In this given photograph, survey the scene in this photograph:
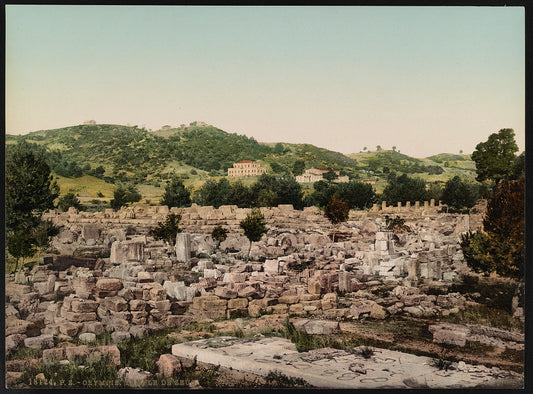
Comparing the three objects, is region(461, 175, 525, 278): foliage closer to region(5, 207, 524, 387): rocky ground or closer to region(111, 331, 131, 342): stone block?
region(5, 207, 524, 387): rocky ground

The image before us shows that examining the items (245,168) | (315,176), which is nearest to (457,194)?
(315,176)

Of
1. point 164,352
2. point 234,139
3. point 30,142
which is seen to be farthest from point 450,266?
point 30,142

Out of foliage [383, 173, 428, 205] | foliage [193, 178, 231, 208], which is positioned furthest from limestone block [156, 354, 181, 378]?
foliage [383, 173, 428, 205]

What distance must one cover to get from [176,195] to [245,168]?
229cm

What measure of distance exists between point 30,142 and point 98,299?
478 cm

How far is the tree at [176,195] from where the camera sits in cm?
1756

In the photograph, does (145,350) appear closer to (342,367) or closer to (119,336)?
(119,336)

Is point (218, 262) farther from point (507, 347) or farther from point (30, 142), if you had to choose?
point (507, 347)

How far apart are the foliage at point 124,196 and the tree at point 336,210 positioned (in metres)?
5.88

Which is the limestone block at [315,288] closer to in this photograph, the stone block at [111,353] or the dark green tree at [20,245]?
the stone block at [111,353]

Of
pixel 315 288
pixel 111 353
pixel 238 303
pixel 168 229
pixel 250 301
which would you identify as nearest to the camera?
pixel 111 353

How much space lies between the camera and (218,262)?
1769 centimetres

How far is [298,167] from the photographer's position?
17.8m

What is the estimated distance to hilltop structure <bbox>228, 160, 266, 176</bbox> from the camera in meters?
17.8
